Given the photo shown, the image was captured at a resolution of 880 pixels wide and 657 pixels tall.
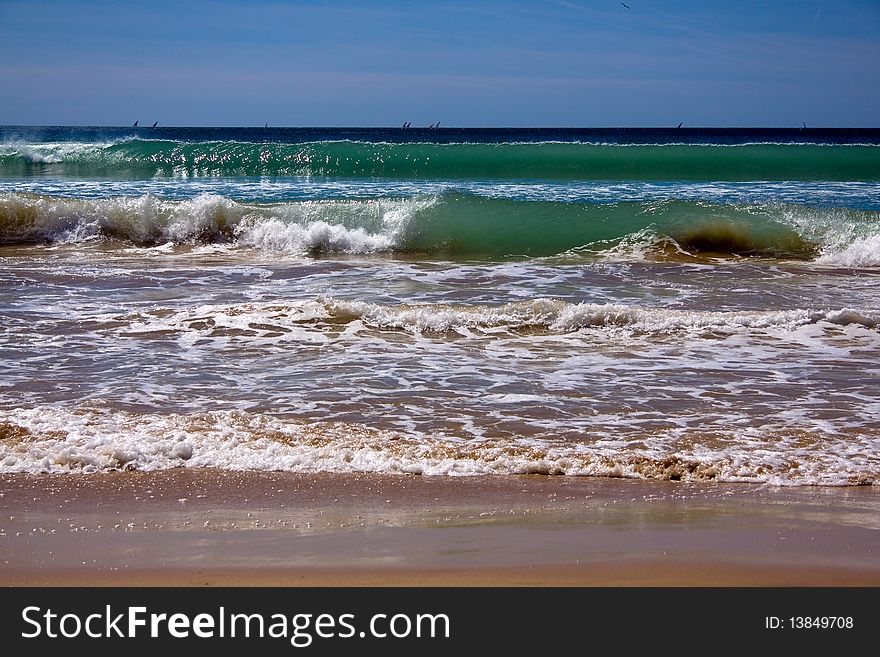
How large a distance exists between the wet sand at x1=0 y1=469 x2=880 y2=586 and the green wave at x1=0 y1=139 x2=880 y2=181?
22275mm

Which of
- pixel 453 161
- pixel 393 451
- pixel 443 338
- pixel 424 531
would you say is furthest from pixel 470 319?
pixel 453 161

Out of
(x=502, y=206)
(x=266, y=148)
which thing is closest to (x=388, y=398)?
(x=502, y=206)

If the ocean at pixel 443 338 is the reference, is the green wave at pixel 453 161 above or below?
→ above

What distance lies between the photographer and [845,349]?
672 cm

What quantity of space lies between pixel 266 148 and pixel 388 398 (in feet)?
85.0

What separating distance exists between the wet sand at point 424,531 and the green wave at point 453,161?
22.3 metres

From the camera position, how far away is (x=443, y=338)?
23.3ft

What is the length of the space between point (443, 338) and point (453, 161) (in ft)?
71.7

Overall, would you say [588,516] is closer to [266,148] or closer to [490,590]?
[490,590]

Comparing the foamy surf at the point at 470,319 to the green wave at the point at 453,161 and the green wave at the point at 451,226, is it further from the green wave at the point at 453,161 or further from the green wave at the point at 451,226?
the green wave at the point at 453,161

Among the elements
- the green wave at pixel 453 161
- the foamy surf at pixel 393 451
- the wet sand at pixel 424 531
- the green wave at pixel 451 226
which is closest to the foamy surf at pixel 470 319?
the foamy surf at pixel 393 451

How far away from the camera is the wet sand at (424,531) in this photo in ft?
10.0

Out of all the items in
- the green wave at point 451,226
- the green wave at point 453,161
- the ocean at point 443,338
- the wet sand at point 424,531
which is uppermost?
the green wave at point 453,161

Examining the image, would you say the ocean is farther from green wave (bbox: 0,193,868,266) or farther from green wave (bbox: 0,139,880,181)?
green wave (bbox: 0,139,880,181)
